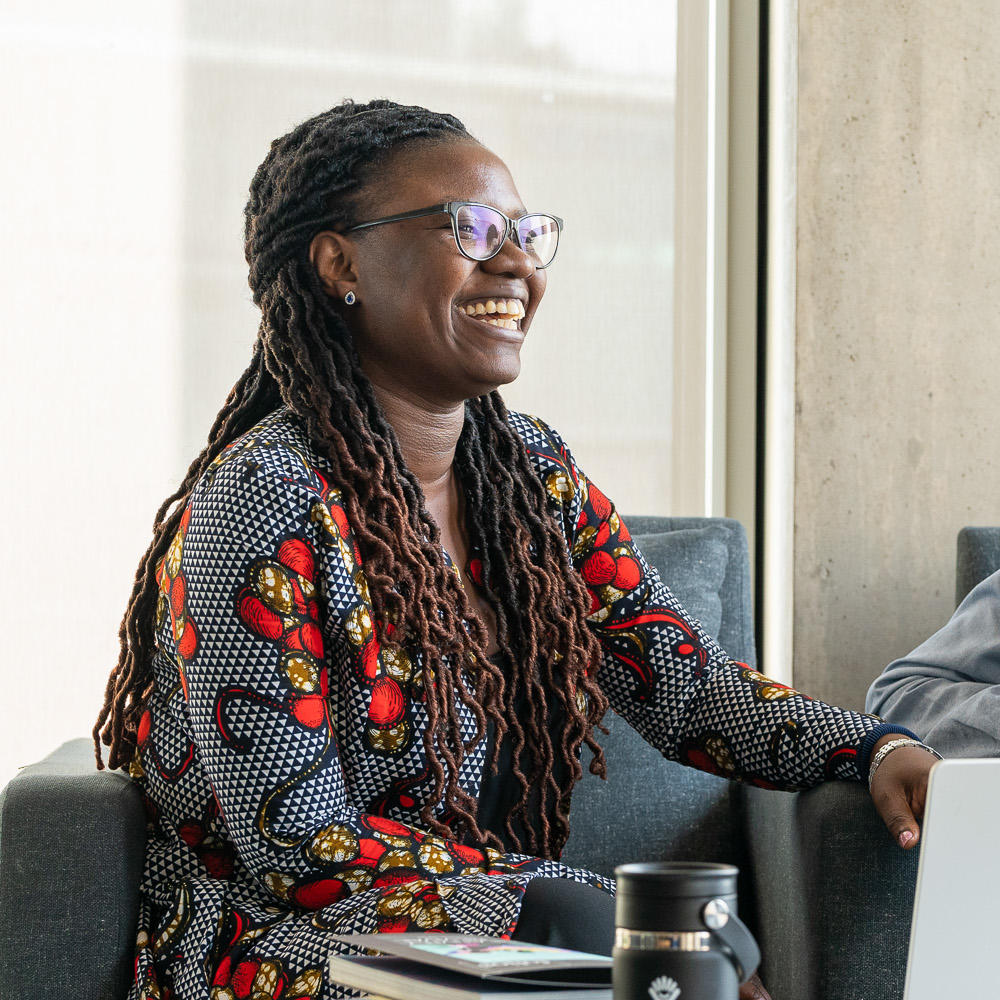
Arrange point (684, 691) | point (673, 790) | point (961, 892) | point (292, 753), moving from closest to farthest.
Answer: point (961, 892) → point (292, 753) → point (684, 691) → point (673, 790)

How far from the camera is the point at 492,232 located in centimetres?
148

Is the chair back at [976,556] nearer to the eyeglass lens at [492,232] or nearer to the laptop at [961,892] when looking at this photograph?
the eyeglass lens at [492,232]

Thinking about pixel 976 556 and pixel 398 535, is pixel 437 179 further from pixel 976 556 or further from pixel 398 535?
pixel 976 556

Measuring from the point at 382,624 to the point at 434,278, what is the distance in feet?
1.31

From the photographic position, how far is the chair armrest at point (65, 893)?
1266mm

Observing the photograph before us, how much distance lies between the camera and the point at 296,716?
1225 mm

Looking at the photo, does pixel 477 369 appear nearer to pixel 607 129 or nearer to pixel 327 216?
pixel 327 216

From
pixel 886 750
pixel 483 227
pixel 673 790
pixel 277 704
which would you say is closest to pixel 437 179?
pixel 483 227

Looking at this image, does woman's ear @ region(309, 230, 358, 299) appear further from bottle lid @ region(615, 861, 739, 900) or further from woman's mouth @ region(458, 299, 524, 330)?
bottle lid @ region(615, 861, 739, 900)

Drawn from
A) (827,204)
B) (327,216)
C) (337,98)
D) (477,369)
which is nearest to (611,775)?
(477,369)

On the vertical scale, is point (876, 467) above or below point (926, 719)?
above

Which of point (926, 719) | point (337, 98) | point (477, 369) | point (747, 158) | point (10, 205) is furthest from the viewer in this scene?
point (747, 158)

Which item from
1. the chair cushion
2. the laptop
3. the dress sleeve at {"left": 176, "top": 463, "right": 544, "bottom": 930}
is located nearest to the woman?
the dress sleeve at {"left": 176, "top": 463, "right": 544, "bottom": 930}

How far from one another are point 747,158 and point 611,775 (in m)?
1.27
